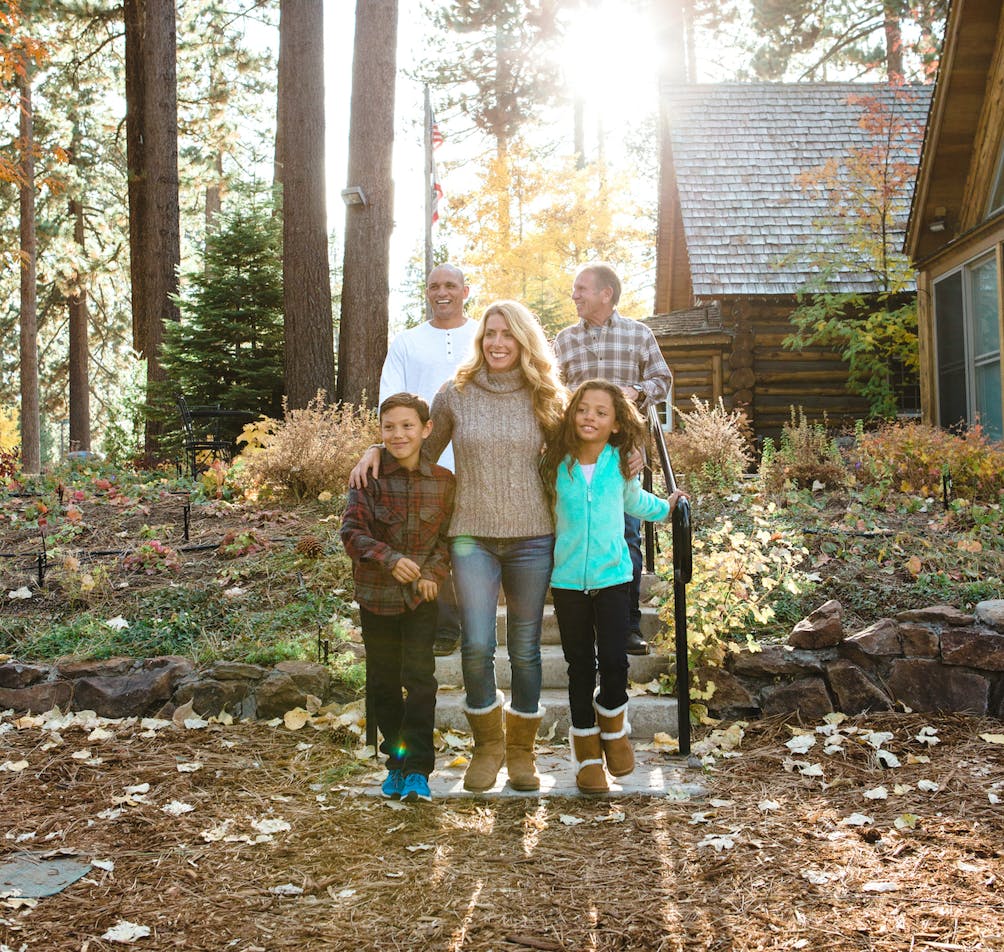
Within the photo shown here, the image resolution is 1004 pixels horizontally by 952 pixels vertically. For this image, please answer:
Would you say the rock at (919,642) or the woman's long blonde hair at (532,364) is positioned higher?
the woman's long blonde hair at (532,364)

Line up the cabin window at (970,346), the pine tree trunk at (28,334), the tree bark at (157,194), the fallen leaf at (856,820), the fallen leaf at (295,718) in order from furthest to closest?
the pine tree trunk at (28,334), the tree bark at (157,194), the cabin window at (970,346), the fallen leaf at (295,718), the fallen leaf at (856,820)

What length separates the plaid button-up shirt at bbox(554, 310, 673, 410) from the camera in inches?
189

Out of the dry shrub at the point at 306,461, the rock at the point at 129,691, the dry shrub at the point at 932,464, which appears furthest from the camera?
the dry shrub at the point at 306,461

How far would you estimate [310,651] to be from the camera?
16.0ft

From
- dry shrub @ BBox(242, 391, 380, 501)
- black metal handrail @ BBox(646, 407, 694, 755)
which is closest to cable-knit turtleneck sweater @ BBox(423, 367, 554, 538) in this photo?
black metal handrail @ BBox(646, 407, 694, 755)

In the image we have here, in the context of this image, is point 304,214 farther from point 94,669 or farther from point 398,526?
point 398,526

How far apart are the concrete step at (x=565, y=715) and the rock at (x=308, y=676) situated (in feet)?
1.85

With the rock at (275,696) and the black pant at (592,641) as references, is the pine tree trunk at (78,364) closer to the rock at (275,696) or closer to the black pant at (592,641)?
the rock at (275,696)

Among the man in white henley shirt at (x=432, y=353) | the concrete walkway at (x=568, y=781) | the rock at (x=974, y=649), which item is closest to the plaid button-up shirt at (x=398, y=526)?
the concrete walkway at (x=568, y=781)

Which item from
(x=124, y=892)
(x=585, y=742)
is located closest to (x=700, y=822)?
(x=585, y=742)

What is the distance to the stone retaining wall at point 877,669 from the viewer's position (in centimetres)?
451

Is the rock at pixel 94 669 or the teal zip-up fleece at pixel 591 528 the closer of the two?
the teal zip-up fleece at pixel 591 528

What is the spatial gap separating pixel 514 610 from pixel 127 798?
159 cm

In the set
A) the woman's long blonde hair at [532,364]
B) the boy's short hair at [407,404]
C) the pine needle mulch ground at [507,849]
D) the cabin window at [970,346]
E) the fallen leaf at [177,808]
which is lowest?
the pine needle mulch ground at [507,849]
